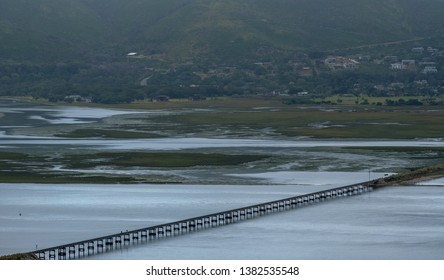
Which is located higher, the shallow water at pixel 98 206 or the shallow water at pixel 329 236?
the shallow water at pixel 98 206

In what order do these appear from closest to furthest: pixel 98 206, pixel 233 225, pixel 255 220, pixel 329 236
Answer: pixel 329 236 → pixel 233 225 → pixel 255 220 → pixel 98 206

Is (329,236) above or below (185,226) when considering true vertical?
below

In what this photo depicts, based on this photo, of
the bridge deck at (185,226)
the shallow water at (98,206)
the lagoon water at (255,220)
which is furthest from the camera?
the shallow water at (98,206)

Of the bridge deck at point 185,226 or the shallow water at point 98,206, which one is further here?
the shallow water at point 98,206

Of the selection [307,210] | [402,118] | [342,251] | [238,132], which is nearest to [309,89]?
[402,118]

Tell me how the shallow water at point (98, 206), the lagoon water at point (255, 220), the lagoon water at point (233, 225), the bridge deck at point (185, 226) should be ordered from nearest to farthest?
the bridge deck at point (185, 226) → the lagoon water at point (233, 225) → the lagoon water at point (255, 220) → the shallow water at point (98, 206)

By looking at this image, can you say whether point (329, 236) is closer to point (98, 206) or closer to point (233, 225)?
point (233, 225)

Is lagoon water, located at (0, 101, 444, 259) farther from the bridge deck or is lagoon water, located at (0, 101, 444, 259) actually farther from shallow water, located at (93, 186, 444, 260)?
the bridge deck

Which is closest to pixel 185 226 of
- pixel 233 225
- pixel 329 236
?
pixel 233 225

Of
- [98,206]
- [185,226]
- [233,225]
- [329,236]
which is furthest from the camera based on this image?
[98,206]

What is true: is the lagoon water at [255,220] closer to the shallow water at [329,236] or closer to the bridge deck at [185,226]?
the shallow water at [329,236]

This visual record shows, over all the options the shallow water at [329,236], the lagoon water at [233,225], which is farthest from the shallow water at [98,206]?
the shallow water at [329,236]
